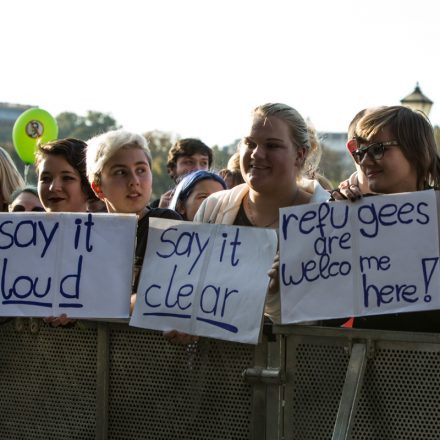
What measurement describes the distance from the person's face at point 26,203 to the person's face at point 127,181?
1.25m

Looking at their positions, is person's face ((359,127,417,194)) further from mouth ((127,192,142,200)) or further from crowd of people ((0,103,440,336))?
mouth ((127,192,142,200))

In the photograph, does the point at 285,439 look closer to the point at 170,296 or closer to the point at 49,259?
the point at 170,296

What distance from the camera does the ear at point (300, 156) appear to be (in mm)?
4820

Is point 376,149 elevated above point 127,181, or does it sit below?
above

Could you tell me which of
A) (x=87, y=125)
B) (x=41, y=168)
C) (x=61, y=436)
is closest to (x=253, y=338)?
(x=61, y=436)

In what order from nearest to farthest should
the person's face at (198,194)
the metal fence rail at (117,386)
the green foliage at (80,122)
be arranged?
1. the metal fence rail at (117,386)
2. the person's face at (198,194)
3. the green foliage at (80,122)

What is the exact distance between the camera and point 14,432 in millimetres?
4555

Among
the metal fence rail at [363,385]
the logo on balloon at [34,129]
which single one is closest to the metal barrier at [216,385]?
the metal fence rail at [363,385]

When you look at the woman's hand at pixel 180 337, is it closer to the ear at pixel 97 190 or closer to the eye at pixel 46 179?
the ear at pixel 97 190

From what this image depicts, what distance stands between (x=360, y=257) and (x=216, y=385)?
779 mm

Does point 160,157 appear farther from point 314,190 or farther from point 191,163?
point 314,190

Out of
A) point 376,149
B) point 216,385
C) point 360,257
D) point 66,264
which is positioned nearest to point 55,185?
point 66,264

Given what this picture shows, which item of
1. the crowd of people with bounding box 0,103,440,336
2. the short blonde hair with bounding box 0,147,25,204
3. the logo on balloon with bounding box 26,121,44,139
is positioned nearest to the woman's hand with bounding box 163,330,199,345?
the crowd of people with bounding box 0,103,440,336

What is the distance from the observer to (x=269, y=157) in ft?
15.3
